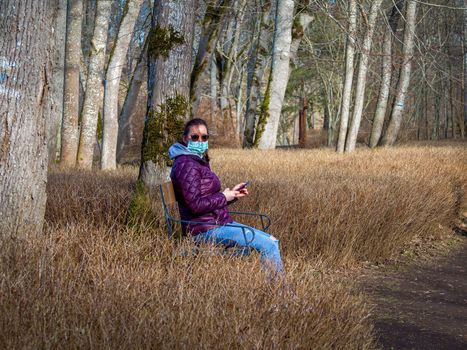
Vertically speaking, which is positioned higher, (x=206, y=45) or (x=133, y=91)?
(x=206, y=45)

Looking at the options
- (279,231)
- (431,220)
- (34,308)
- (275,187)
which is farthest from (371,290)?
(34,308)

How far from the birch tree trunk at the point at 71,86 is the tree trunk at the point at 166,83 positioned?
711 centimetres

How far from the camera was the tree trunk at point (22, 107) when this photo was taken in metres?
5.07

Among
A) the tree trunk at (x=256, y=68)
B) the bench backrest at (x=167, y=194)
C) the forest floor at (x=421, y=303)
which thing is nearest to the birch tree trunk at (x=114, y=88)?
the forest floor at (x=421, y=303)

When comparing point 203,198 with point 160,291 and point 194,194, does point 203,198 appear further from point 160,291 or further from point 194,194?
point 160,291

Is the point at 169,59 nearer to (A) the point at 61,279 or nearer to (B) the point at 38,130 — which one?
(B) the point at 38,130

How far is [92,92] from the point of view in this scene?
Result: 44.2 feet

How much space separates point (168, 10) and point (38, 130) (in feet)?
7.21

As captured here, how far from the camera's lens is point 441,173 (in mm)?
11297

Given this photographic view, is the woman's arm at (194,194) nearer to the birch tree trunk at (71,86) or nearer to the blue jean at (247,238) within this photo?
the blue jean at (247,238)

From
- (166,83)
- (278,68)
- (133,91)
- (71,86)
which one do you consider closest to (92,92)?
(71,86)

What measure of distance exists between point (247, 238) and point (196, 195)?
1.69 ft

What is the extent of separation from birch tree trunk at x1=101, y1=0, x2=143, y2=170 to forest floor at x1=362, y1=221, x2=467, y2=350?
653 cm

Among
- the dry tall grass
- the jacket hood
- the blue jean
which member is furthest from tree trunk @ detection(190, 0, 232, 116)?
the blue jean
